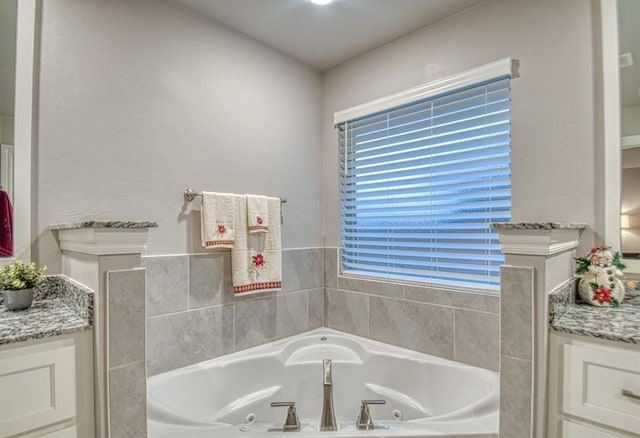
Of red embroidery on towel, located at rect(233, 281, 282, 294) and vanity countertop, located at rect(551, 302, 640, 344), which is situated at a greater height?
vanity countertop, located at rect(551, 302, 640, 344)

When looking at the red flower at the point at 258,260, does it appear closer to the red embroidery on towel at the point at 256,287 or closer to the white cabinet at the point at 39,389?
the red embroidery on towel at the point at 256,287

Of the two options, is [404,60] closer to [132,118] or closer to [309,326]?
[132,118]

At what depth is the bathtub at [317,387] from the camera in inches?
63.5

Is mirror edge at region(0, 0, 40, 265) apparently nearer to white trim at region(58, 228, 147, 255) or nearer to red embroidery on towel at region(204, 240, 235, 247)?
white trim at region(58, 228, 147, 255)

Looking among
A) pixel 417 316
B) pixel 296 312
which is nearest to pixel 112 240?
pixel 296 312

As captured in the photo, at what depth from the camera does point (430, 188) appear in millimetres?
2053

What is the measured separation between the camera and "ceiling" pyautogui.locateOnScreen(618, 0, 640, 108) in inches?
57.7

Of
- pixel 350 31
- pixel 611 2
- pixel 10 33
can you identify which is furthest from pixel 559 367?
pixel 10 33

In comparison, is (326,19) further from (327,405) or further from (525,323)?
(327,405)

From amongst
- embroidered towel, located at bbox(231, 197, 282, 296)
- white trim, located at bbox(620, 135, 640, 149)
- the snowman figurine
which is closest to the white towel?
embroidered towel, located at bbox(231, 197, 282, 296)

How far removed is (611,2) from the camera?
4.85 ft

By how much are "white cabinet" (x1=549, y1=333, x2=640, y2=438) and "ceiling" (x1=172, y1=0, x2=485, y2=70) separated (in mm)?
1698

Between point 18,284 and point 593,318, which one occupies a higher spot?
point 18,284

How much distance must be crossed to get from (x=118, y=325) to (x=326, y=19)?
5.99 ft
